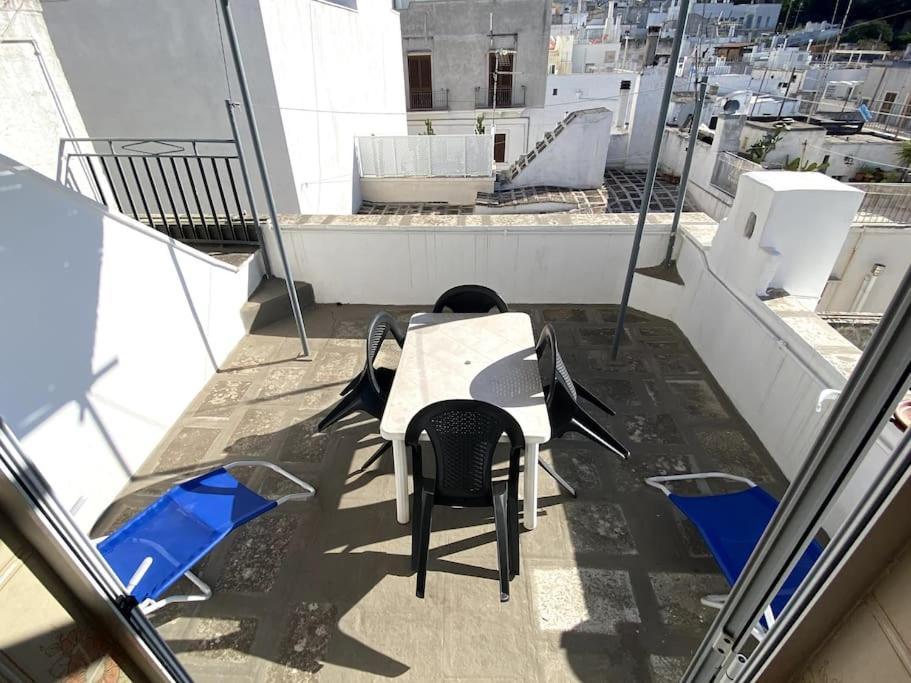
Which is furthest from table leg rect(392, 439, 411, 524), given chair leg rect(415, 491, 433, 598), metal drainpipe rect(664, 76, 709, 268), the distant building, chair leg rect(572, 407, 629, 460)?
the distant building

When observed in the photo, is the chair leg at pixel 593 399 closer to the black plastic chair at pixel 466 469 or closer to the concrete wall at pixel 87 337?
the black plastic chair at pixel 466 469

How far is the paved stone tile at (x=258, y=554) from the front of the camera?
7.36 ft

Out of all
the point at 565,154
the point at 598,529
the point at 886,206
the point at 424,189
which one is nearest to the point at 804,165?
the point at 886,206

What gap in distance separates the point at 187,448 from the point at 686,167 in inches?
163

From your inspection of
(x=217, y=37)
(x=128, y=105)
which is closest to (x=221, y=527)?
(x=217, y=37)

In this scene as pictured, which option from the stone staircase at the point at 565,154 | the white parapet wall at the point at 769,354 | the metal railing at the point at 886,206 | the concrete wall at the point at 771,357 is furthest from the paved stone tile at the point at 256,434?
the metal railing at the point at 886,206

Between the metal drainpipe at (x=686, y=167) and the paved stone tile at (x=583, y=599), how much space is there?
9.36 ft

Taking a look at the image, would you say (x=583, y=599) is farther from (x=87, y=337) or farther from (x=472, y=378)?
(x=87, y=337)

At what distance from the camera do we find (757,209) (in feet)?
9.96

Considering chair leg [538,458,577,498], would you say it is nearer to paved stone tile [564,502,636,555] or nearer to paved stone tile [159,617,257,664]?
paved stone tile [564,502,636,555]

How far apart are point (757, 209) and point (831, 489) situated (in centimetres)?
296

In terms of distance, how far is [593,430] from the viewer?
259 cm

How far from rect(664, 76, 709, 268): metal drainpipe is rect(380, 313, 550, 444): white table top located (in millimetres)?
1876

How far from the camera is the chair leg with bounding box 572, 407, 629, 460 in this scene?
99.2 inches
